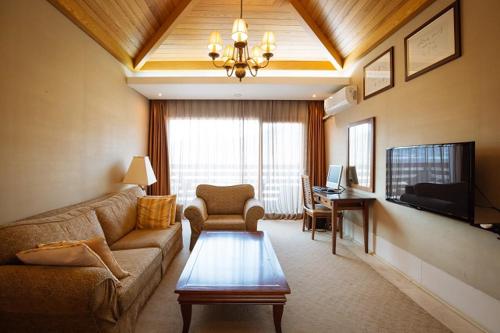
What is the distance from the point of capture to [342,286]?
253cm

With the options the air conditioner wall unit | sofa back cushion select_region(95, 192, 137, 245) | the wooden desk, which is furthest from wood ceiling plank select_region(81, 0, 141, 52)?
the wooden desk

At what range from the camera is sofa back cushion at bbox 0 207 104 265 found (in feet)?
5.10

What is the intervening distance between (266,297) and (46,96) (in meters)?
2.58

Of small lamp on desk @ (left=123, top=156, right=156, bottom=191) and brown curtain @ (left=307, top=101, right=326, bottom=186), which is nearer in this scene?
small lamp on desk @ (left=123, top=156, right=156, bottom=191)

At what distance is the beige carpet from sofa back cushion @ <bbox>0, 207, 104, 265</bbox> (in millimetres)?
856

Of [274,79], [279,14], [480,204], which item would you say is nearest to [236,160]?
[274,79]

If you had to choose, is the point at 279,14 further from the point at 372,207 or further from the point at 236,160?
the point at 372,207

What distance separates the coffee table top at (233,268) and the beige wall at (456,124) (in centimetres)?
150

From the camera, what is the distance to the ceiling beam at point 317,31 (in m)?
3.59

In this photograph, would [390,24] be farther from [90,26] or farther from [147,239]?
[147,239]

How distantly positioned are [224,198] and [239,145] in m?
1.58

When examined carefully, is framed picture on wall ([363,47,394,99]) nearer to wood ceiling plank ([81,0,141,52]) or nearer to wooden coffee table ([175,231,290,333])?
wooden coffee table ([175,231,290,333])

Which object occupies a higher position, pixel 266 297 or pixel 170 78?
pixel 170 78

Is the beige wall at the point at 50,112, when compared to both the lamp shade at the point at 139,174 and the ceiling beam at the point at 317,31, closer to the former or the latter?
the lamp shade at the point at 139,174
